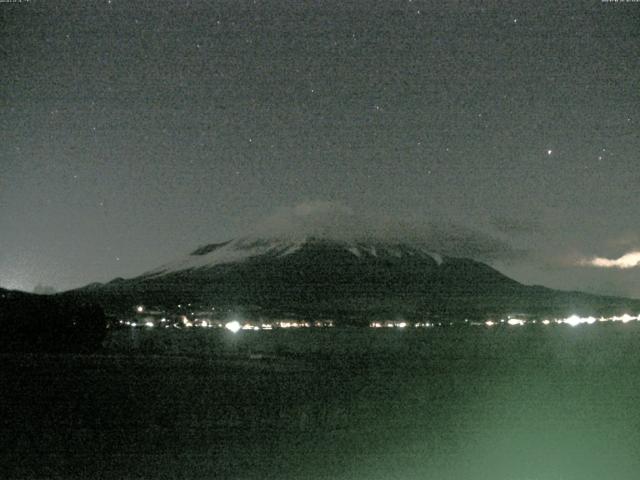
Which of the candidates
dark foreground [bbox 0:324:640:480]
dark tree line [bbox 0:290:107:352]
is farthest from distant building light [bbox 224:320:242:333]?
dark foreground [bbox 0:324:640:480]

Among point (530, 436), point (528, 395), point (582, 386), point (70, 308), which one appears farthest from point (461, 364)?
point (70, 308)

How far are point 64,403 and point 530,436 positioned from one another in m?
10.6

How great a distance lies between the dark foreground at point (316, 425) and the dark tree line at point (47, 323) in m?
27.4

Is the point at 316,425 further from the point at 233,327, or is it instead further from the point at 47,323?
the point at 233,327

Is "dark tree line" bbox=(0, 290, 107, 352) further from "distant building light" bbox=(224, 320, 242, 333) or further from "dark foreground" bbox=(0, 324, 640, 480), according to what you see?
"distant building light" bbox=(224, 320, 242, 333)

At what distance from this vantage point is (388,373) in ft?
104

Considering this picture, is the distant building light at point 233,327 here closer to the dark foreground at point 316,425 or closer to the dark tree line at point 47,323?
the dark tree line at point 47,323

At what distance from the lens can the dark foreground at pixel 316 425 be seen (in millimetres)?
12445

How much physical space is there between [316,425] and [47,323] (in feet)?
164

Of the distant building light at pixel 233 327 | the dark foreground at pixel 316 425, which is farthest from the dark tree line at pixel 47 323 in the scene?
the distant building light at pixel 233 327

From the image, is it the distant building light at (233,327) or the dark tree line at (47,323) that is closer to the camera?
the dark tree line at (47,323)

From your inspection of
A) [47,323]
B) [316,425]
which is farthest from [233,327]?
[316,425]

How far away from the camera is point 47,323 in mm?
63094

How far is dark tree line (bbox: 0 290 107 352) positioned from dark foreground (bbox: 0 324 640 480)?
27362 millimetres
